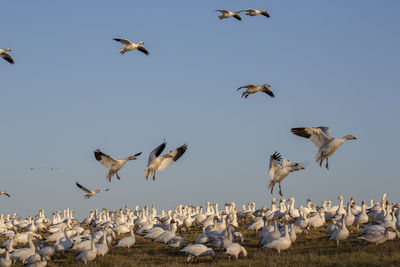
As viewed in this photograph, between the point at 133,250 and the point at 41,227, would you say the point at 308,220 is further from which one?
the point at 41,227

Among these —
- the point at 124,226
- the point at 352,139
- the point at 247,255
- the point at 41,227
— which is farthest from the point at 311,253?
the point at 41,227

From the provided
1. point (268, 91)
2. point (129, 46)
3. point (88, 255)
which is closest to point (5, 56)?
point (129, 46)

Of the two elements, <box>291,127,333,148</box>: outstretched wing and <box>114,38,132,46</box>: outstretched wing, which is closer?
<box>291,127,333,148</box>: outstretched wing

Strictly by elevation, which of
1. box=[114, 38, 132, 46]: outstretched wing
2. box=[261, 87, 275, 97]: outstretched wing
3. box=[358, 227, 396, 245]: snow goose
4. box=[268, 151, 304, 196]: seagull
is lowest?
box=[358, 227, 396, 245]: snow goose

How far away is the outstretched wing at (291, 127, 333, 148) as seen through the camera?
19.5 metres

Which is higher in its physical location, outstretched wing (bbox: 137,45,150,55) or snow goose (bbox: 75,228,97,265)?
outstretched wing (bbox: 137,45,150,55)

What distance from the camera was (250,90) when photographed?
21.1m

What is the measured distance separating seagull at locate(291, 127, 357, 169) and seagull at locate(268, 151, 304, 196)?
145 centimetres

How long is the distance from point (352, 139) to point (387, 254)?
5231 millimetres

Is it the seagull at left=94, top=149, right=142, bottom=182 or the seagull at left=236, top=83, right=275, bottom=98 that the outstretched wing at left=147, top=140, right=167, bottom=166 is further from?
the seagull at left=236, top=83, right=275, bottom=98

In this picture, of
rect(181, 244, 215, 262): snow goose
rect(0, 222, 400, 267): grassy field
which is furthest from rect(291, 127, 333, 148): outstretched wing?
rect(181, 244, 215, 262): snow goose

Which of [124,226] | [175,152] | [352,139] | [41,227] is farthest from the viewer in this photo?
[41,227]

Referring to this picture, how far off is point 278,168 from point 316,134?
7.75 feet

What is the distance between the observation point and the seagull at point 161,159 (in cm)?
2125
